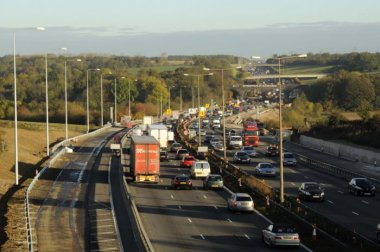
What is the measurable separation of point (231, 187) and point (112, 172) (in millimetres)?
14133

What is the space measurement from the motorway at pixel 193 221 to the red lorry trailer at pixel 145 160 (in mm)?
705

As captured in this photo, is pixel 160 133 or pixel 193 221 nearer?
pixel 193 221

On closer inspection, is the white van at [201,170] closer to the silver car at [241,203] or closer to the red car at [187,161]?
the red car at [187,161]

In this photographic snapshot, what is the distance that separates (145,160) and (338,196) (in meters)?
13.4

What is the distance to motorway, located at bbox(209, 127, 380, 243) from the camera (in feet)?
124

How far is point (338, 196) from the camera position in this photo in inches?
1955

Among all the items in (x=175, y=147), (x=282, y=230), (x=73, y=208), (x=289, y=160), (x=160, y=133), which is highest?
(x=160, y=133)

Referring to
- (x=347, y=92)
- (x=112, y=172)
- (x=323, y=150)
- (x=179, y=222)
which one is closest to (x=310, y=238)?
(x=179, y=222)

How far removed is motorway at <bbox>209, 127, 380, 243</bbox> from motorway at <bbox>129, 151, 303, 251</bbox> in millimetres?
4258

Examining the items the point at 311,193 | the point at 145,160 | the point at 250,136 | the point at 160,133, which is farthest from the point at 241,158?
the point at 311,193

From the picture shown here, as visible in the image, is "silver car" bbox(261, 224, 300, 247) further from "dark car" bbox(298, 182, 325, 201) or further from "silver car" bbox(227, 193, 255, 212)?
"dark car" bbox(298, 182, 325, 201)

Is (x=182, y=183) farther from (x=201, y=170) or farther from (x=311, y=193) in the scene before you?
(x=311, y=193)

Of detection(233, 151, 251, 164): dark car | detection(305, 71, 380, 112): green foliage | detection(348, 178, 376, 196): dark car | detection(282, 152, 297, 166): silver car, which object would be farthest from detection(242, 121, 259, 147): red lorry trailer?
detection(305, 71, 380, 112): green foliage

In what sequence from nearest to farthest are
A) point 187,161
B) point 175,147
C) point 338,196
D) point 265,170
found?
point 338,196, point 265,170, point 187,161, point 175,147
